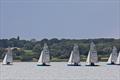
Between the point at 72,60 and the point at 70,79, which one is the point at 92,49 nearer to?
the point at 72,60

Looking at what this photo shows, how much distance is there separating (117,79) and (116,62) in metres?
74.6

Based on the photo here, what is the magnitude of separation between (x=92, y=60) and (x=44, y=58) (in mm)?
11660

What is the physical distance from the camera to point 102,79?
341 feet

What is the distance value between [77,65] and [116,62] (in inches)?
850

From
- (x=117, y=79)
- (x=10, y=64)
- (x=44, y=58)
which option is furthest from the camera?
(x=10, y=64)

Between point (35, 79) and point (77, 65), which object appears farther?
point (77, 65)

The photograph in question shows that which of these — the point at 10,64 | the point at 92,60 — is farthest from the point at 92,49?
the point at 10,64

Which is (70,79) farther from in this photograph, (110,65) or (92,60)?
(110,65)

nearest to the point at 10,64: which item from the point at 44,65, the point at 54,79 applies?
the point at 44,65

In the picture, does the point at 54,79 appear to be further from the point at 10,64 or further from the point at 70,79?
the point at 10,64

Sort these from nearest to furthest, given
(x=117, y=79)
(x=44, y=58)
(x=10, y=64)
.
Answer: (x=117, y=79) → (x=44, y=58) → (x=10, y=64)

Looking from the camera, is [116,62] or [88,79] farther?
[116,62]

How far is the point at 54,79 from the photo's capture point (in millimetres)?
103688

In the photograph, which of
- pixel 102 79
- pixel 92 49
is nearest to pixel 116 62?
pixel 92 49
